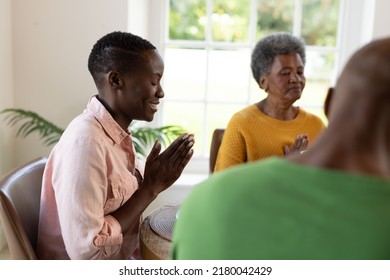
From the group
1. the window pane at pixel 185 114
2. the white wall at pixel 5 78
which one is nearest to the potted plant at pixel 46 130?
the white wall at pixel 5 78

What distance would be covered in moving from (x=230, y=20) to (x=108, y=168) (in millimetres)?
1672

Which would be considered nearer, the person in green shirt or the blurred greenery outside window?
the person in green shirt

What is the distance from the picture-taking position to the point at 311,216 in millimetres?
510

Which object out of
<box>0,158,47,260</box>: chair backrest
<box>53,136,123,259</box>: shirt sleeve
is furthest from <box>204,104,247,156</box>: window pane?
<box>53,136,123,259</box>: shirt sleeve

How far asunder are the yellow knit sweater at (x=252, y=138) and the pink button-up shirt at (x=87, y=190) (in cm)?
62

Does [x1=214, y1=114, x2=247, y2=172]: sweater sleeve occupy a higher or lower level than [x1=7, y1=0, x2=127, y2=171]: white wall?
lower

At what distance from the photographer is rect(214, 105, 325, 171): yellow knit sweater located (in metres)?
1.81

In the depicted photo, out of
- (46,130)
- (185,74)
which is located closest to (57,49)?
(46,130)

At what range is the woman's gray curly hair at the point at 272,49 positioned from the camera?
1861 mm

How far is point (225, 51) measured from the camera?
2.66 metres

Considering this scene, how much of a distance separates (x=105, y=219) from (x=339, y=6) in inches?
80.5

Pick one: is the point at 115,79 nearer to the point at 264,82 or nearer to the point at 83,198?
the point at 83,198

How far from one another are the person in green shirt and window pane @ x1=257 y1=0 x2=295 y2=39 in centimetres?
216

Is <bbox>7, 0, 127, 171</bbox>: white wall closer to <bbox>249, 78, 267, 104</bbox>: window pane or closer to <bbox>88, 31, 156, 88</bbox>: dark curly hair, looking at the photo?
<bbox>249, 78, 267, 104</bbox>: window pane
